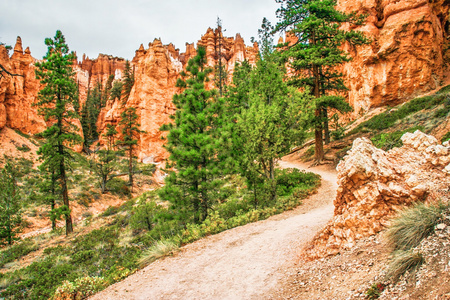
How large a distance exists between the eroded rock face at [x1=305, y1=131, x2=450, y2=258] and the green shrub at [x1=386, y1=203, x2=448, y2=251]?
0.52 meters

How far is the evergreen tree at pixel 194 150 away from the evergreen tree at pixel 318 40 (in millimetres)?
7089

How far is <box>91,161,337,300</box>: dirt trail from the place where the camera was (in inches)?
185

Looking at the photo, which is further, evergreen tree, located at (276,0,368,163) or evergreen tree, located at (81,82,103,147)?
evergreen tree, located at (81,82,103,147)

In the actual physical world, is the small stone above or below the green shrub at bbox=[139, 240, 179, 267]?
above

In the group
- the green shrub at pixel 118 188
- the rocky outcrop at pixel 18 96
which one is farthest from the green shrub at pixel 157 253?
the rocky outcrop at pixel 18 96

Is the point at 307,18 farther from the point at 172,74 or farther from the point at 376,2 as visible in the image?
the point at 172,74

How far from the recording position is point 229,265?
562 cm

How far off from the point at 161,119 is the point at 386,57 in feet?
125

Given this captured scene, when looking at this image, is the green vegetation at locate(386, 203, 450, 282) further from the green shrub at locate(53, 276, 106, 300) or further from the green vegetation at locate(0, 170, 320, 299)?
the green shrub at locate(53, 276, 106, 300)

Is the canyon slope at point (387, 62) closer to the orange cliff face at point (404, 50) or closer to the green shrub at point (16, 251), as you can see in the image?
the orange cliff face at point (404, 50)

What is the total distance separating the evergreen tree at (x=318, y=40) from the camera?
14.6 metres

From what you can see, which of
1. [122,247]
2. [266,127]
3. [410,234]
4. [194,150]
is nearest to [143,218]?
[122,247]

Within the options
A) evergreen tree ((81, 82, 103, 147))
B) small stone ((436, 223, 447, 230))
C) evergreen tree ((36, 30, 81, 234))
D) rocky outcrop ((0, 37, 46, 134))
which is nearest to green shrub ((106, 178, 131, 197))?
evergreen tree ((36, 30, 81, 234))

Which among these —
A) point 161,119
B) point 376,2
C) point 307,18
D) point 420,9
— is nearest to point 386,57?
point 420,9
